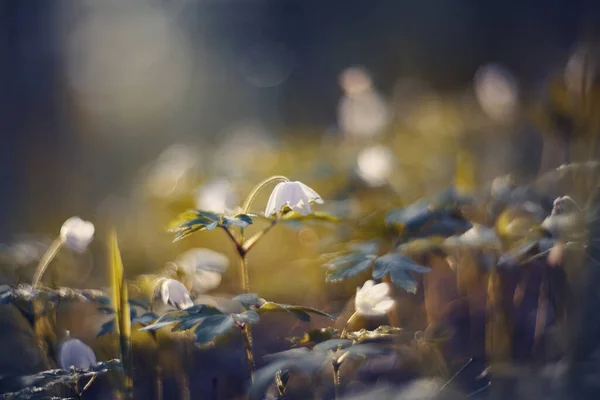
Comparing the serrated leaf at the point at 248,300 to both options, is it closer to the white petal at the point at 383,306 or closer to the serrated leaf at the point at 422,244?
the white petal at the point at 383,306

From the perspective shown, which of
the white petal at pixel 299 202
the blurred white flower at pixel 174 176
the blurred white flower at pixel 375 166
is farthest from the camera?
the blurred white flower at pixel 174 176

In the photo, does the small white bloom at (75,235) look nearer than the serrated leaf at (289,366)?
No

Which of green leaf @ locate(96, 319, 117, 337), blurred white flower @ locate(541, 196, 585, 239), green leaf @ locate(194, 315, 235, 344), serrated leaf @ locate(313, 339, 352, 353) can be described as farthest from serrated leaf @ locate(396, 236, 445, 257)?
green leaf @ locate(96, 319, 117, 337)

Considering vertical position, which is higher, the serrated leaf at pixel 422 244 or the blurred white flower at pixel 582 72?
the blurred white flower at pixel 582 72

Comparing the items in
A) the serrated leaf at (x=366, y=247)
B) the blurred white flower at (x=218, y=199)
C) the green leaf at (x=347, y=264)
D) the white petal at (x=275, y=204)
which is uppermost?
A: the blurred white flower at (x=218, y=199)

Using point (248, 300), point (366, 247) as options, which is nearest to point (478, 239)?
point (366, 247)

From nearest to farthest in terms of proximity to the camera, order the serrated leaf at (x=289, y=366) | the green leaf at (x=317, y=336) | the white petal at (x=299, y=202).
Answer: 1. the serrated leaf at (x=289, y=366)
2. the green leaf at (x=317, y=336)
3. the white petal at (x=299, y=202)

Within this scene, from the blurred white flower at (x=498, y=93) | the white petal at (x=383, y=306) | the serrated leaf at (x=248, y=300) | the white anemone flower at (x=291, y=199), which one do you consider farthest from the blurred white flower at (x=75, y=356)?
the blurred white flower at (x=498, y=93)
